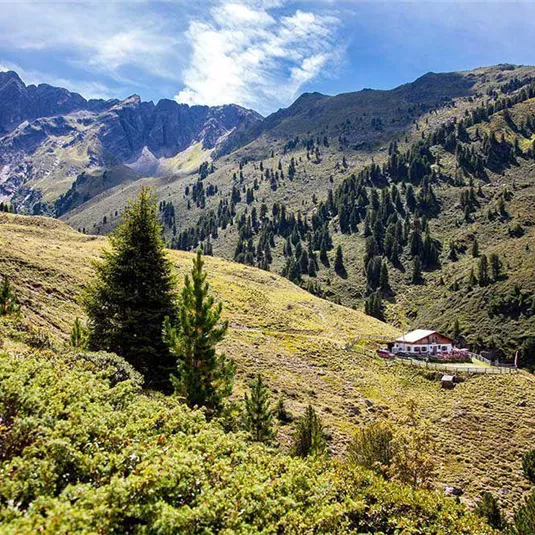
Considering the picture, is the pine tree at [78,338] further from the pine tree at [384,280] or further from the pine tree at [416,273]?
the pine tree at [416,273]

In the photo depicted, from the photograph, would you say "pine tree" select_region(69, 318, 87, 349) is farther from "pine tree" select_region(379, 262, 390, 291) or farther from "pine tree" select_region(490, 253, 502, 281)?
"pine tree" select_region(379, 262, 390, 291)

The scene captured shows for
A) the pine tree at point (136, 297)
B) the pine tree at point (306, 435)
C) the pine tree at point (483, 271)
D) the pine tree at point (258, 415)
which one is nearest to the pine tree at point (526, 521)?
the pine tree at point (306, 435)

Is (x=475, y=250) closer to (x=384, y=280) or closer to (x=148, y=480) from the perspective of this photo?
(x=384, y=280)

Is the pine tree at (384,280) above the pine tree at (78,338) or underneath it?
above

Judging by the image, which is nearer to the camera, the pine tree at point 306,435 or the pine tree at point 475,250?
the pine tree at point 306,435

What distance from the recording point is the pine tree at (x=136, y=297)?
86.9 ft

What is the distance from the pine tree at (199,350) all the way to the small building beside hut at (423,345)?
52.5 m

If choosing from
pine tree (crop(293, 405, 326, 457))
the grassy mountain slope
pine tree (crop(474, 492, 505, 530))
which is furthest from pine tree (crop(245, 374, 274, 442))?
pine tree (crop(474, 492, 505, 530))

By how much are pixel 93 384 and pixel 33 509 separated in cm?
652

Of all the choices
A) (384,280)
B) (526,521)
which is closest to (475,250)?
(384,280)

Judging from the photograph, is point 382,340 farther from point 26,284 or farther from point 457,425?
point 26,284

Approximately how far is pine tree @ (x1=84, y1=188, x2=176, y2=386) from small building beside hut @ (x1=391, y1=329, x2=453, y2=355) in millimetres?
51542

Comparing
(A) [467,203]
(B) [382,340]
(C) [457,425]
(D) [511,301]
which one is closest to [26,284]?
(C) [457,425]

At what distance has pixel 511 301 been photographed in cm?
10906
